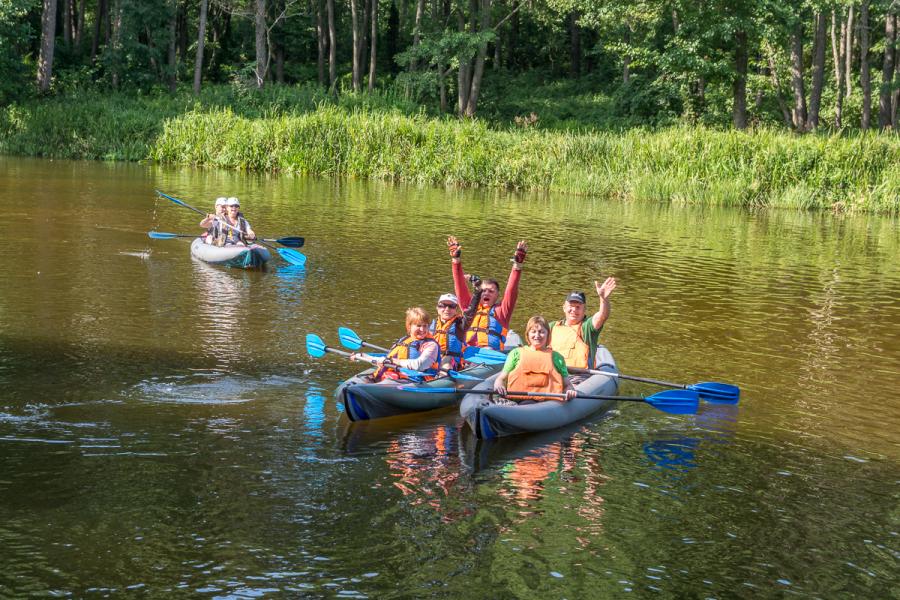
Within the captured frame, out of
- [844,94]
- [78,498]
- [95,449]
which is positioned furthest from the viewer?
[844,94]

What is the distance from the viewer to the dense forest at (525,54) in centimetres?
3186

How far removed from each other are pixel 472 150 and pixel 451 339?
1941 centimetres

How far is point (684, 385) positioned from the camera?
337 inches

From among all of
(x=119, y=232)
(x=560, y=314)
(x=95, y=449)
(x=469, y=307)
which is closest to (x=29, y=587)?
(x=95, y=449)

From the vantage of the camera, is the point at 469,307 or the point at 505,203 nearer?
the point at 469,307

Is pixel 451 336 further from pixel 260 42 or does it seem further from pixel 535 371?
pixel 260 42

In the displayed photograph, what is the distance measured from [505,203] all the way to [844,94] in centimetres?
2138

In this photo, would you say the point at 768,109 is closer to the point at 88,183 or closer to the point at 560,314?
the point at 88,183

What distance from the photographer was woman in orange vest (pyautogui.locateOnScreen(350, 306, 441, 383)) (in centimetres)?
820

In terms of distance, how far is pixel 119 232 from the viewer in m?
16.8

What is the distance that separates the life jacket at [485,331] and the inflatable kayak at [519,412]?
3.15 feet

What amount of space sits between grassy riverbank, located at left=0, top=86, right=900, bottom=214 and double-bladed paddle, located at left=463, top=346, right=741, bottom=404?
674 inches

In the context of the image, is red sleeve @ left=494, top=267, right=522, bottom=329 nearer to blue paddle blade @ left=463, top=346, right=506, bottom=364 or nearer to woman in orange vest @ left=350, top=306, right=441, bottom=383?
blue paddle blade @ left=463, top=346, right=506, bottom=364

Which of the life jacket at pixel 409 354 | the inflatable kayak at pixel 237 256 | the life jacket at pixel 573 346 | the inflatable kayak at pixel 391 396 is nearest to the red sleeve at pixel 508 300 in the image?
the life jacket at pixel 573 346
